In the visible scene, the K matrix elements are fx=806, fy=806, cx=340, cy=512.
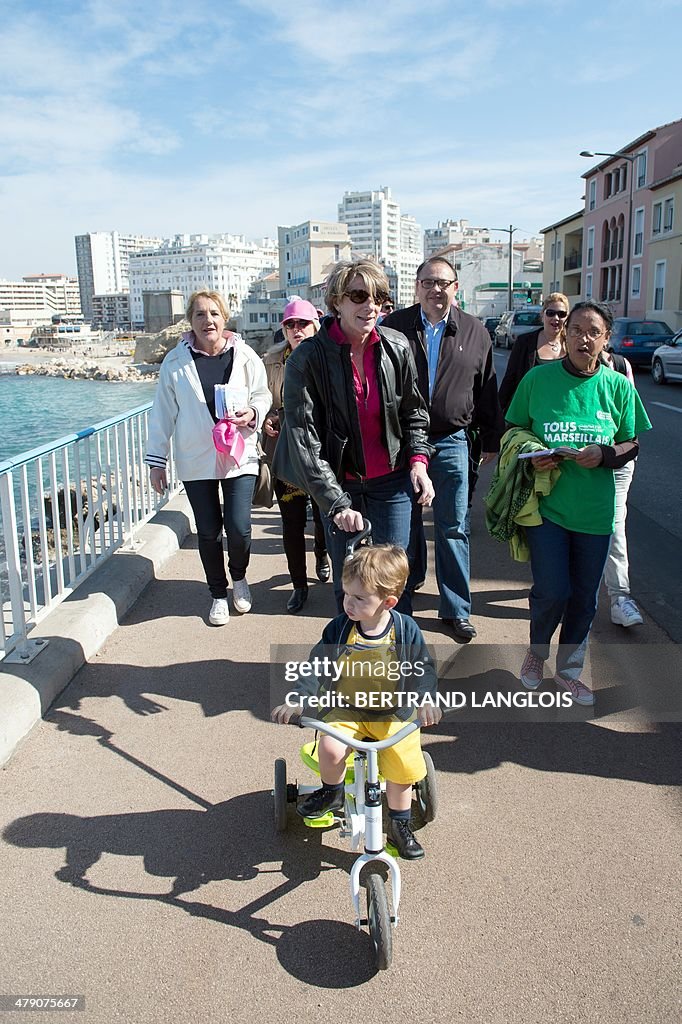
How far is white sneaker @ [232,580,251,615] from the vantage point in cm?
540

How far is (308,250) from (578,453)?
127m

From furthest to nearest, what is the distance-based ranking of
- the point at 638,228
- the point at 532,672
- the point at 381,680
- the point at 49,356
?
the point at 49,356, the point at 638,228, the point at 532,672, the point at 381,680

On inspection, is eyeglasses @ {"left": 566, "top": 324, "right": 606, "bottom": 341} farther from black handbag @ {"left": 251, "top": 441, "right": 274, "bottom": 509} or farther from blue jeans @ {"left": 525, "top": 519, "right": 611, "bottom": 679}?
black handbag @ {"left": 251, "top": 441, "right": 274, "bottom": 509}

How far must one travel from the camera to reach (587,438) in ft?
12.6

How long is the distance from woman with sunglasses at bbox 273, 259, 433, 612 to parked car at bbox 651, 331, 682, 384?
1840cm

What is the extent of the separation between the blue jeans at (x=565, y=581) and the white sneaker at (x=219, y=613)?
204 cm

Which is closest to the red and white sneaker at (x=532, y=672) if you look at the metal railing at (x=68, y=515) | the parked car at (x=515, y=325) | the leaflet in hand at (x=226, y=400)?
the leaflet in hand at (x=226, y=400)

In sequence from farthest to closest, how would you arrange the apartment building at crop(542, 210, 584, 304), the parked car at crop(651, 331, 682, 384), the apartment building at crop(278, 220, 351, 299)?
the apartment building at crop(278, 220, 351, 299), the apartment building at crop(542, 210, 584, 304), the parked car at crop(651, 331, 682, 384)

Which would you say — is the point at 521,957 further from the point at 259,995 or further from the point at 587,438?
the point at 587,438

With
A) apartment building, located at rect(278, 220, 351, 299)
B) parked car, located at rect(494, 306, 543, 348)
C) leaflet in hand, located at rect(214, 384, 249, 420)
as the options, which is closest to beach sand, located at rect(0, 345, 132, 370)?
apartment building, located at rect(278, 220, 351, 299)

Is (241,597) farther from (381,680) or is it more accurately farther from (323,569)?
(381,680)

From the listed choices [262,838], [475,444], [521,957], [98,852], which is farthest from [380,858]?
[475,444]

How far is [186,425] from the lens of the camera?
5.14m

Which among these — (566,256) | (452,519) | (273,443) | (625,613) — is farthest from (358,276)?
(566,256)
